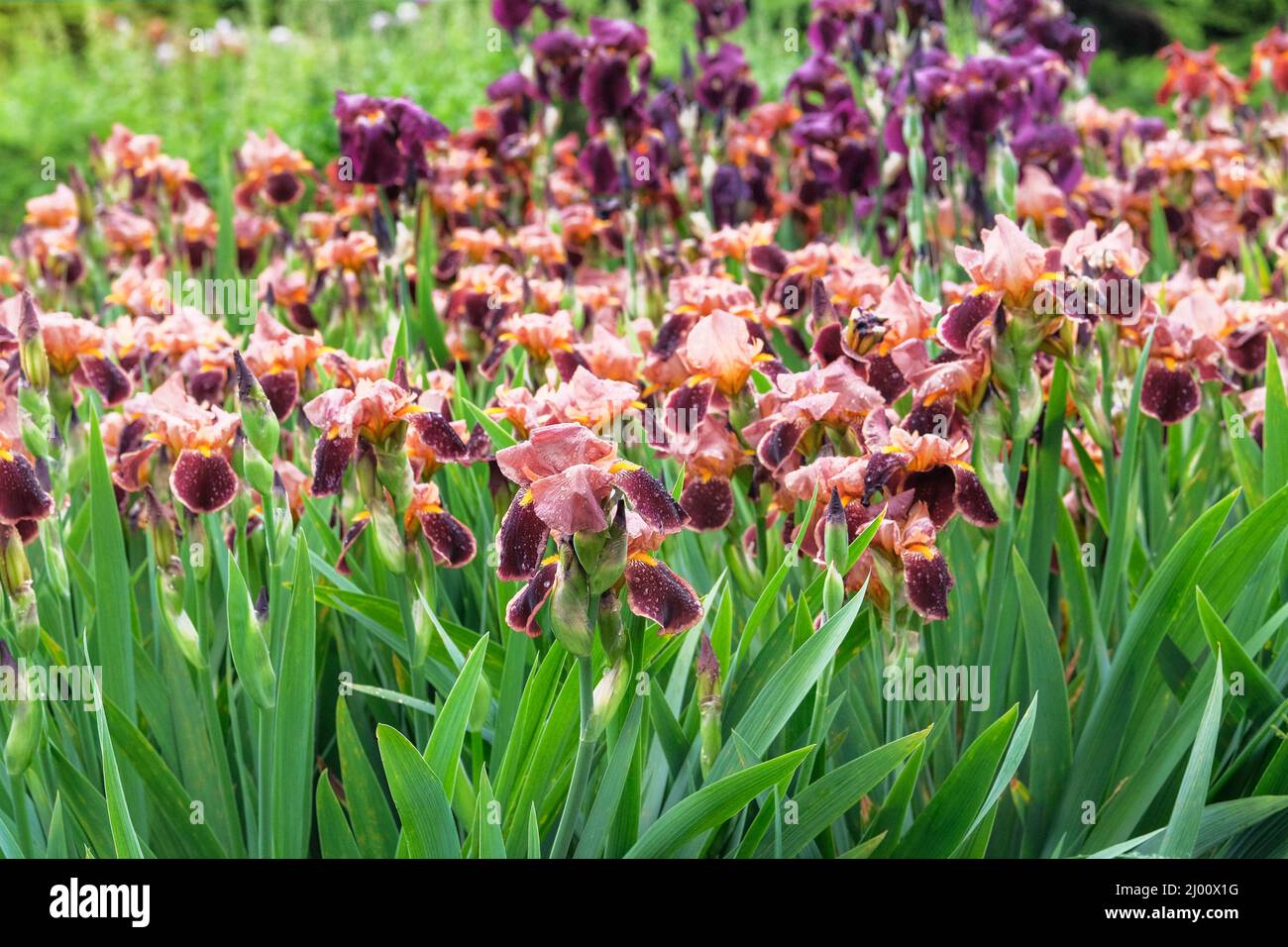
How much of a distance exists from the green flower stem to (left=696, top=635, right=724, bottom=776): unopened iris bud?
0.17 metres

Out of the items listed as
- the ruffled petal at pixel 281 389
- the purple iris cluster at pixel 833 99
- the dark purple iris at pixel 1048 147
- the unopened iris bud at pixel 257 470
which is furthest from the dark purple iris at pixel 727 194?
the unopened iris bud at pixel 257 470

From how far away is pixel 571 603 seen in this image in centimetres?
144

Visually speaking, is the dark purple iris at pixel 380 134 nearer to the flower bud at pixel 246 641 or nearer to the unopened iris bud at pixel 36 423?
the unopened iris bud at pixel 36 423

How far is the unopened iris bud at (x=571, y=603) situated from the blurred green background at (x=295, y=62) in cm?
631

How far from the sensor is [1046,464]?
2.18m

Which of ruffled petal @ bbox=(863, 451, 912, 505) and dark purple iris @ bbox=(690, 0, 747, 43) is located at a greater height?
dark purple iris @ bbox=(690, 0, 747, 43)

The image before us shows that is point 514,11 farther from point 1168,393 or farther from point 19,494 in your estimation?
point 19,494

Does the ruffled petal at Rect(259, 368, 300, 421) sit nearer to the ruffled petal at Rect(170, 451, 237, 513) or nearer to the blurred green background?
the ruffled petal at Rect(170, 451, 237, 513)

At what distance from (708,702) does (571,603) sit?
352mm

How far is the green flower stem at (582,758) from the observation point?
154 cm

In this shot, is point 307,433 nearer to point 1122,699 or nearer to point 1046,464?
point 1046,464

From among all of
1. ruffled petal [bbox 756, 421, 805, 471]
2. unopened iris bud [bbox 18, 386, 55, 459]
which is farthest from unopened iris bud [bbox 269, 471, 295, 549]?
ruffled petal [bbox 756, 421, 805, 471]

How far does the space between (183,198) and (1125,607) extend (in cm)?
372

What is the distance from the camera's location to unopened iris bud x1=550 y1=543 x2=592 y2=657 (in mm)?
1433
